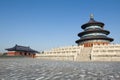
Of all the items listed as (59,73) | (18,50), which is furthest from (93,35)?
(59,73)

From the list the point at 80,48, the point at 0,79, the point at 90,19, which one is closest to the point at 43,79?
the point at 0,79

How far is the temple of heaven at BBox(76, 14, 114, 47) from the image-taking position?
4303cm

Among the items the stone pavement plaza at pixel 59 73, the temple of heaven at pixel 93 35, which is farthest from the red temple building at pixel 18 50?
the stone pavement plaza at pixel 59 73

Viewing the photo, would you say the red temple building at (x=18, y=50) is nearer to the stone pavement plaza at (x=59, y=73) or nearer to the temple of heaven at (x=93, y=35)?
the temple of heaven at (x=93, y=35)

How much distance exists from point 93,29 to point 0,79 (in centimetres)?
4143

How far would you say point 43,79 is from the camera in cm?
587

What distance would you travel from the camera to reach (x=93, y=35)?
44.2 m

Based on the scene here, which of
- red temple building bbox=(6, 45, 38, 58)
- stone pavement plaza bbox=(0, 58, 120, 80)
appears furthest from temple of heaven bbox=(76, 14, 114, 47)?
stone pavement plaza bbox=(0, 58, 120, 80)

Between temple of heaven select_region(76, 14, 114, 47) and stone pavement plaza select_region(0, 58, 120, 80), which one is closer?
stone pavement plaza select_region(0, 58, 120, 80)

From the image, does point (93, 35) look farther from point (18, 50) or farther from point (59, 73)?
point (59, 73)

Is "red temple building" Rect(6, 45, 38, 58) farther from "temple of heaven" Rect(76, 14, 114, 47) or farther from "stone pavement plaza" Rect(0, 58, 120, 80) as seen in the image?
"stone pavement plaza" Rect(0, 58, 120, 80)

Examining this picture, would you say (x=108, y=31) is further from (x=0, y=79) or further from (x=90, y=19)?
(x=0, y=79)

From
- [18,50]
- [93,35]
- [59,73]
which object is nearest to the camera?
[59,73]

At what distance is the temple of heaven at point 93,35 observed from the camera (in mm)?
43034
